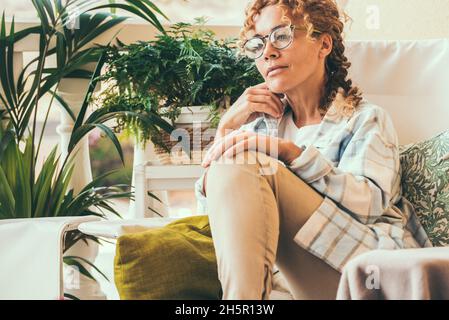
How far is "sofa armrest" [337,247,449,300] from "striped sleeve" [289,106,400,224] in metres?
0.41

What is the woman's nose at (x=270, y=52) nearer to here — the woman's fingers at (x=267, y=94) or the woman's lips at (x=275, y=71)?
the woman's lips at (x=275, y=71)

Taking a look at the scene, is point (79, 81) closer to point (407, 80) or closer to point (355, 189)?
point (407, 80)

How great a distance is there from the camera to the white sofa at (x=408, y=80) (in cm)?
183

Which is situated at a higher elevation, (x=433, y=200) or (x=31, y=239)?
(x=433, y=200)

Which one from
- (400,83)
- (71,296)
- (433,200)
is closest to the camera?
(433,200)

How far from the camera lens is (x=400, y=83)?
6.15 feet

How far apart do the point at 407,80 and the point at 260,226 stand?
843 millimetres

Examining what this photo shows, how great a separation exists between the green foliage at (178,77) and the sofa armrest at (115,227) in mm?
538

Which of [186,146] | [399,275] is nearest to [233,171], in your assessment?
[399,275]

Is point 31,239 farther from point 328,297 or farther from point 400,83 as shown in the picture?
point 400,83

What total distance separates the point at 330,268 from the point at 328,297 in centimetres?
A: 7

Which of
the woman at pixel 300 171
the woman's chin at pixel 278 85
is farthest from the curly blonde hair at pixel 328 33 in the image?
the woman's chin at pixel 278 85

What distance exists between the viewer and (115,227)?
1.50m
